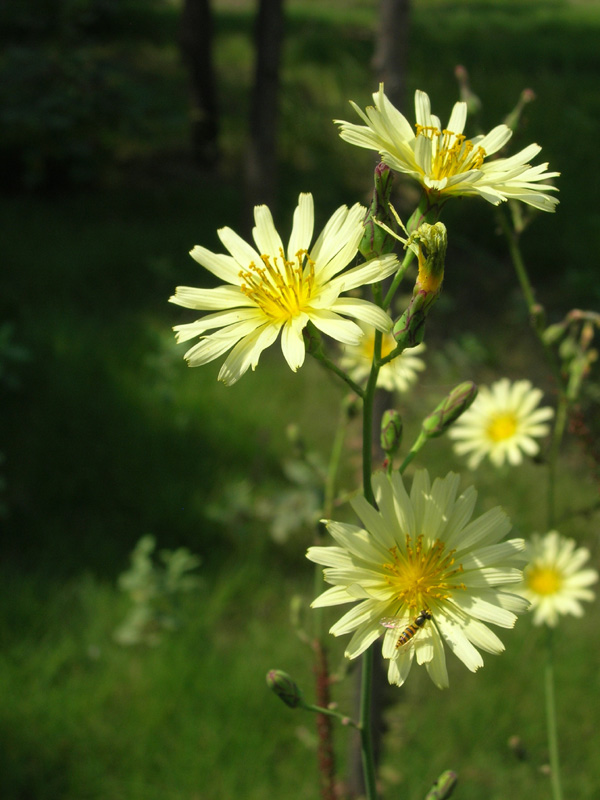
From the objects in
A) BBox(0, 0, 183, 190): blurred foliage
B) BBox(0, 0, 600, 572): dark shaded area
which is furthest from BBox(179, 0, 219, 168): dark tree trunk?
BBox(0, 0, 183, 190): blurred foliage

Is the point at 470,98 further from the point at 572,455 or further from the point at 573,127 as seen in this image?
the point at 573,127

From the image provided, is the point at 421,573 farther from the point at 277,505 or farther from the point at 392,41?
the point at 277,505

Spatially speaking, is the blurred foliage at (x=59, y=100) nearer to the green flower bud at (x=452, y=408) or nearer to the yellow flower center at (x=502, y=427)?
the yellow flower center at (x=502, y=427)

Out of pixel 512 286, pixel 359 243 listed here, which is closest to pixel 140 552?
pixel 359 243

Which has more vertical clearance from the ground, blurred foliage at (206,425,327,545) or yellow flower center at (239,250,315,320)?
blurred foliage at (206,425,327,545)

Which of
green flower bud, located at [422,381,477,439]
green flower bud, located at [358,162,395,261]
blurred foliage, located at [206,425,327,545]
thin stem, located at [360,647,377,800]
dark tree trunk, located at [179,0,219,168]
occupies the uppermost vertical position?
dark tree trunk, located at [179,0,219,168]

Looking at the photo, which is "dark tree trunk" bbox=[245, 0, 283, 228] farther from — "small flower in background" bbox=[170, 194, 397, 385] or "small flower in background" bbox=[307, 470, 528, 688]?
"small flower in background" bbox=[307, 470, 528, 688]
